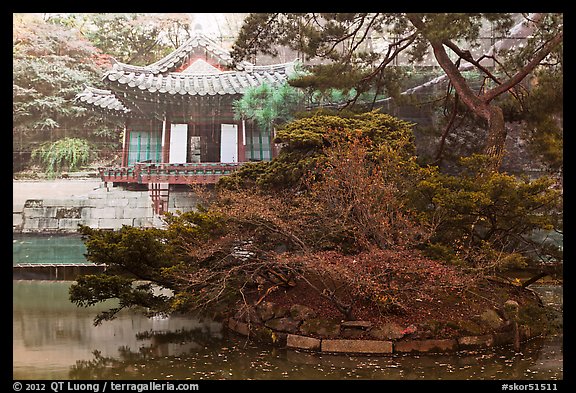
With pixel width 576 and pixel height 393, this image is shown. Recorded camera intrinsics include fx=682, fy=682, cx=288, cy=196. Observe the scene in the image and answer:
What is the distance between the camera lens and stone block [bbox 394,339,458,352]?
272 inches

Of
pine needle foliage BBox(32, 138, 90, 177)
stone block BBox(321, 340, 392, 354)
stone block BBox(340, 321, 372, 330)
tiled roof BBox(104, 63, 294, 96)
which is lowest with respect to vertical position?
stone block BBox(321, 340, 392, 354)

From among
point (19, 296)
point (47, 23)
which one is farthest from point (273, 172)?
point (47, 23)

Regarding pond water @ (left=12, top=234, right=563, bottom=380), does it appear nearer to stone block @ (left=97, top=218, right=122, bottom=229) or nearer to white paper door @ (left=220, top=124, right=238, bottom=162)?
stone block @ (left=97, top=218, right=122, bottom=229)

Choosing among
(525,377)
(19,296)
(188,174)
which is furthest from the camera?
(188,174)

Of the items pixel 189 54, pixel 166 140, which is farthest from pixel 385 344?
pixel 189 54

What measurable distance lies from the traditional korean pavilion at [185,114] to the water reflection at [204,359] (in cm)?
→ 347

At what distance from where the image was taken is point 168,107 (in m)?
11.4

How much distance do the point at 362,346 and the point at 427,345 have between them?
0.67 metres

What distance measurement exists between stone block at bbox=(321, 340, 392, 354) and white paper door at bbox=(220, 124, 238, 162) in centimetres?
511

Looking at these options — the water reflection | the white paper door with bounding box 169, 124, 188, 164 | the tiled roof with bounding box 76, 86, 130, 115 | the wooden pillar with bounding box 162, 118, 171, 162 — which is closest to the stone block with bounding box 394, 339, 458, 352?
the water reflection

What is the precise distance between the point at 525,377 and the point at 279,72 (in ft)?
23.2

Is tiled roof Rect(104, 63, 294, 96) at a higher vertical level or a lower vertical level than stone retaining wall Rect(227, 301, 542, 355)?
higher

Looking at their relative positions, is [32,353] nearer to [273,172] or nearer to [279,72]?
[273,172]

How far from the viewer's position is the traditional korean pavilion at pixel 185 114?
11.2 m
